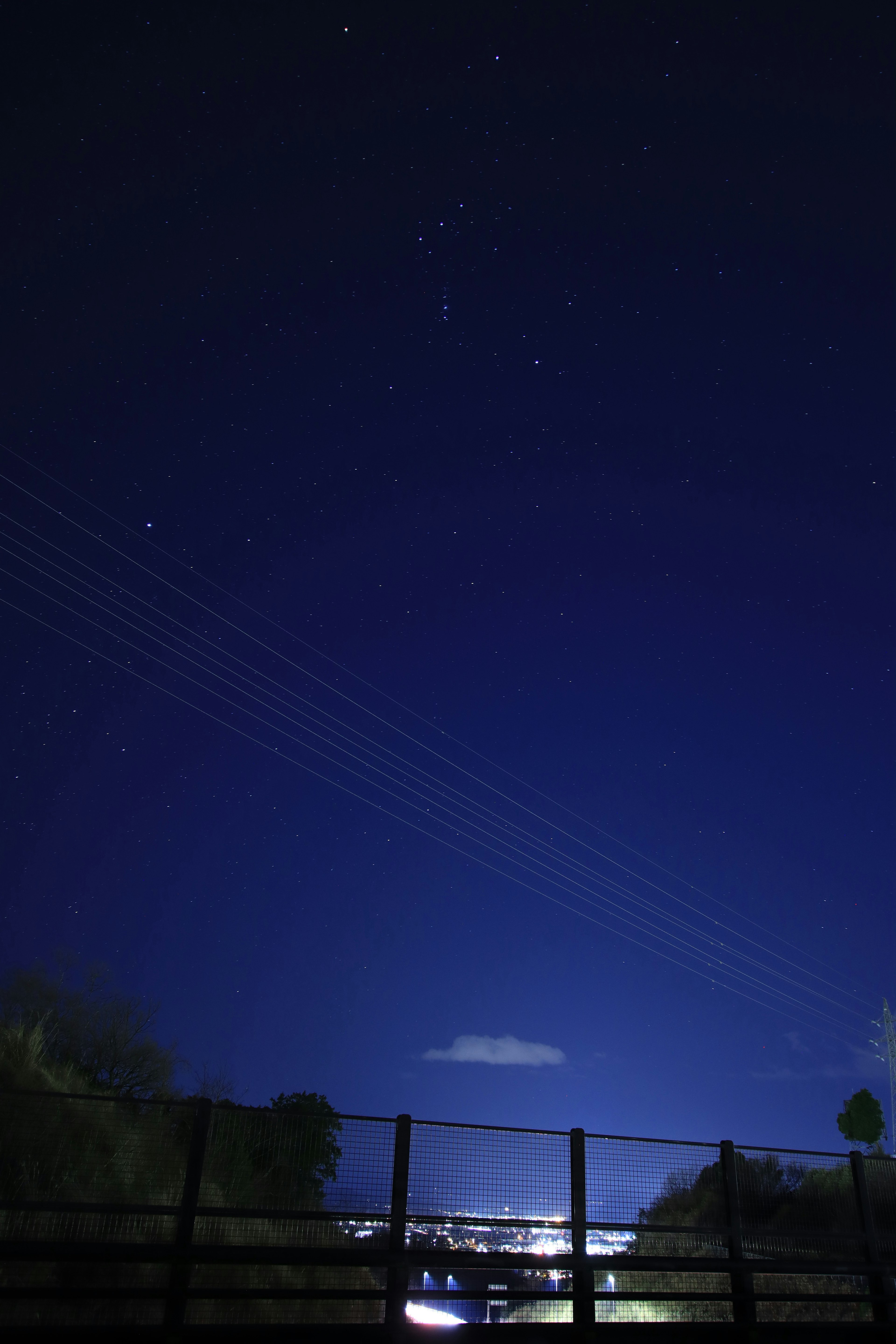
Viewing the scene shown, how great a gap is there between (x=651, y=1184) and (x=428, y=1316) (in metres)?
2.56

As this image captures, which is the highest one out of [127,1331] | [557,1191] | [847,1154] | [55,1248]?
[847,1154]

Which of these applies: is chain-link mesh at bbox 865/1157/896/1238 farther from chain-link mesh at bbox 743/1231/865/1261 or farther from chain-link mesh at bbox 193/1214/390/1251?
chain-link mesh at bbox 193/1214/390/1251

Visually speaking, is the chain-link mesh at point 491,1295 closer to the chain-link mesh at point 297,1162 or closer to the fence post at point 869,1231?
the chain-link mesh at point 297,1162

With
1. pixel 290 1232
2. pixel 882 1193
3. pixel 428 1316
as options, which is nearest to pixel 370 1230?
pixel 290 1232

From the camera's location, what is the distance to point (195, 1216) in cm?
729

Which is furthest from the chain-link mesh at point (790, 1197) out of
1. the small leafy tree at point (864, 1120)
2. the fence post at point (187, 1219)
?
the small leafy tree at point (864, 1120)

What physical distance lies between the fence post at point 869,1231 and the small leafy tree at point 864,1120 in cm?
6076

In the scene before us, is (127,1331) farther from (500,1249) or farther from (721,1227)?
(721,1227)

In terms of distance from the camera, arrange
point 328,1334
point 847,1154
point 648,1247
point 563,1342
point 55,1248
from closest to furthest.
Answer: point 55,1248, point 328,1334, point 563,1342, point 648,1247, point 847,1154

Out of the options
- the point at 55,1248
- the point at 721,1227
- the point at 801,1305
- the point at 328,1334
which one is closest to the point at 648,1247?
the point at 721,1227

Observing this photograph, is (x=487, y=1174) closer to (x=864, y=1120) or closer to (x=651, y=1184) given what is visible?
(x=651, y=1184)

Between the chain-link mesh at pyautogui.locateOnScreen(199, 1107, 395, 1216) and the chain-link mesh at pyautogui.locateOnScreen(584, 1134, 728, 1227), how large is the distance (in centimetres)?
225

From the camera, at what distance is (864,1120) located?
201 ft

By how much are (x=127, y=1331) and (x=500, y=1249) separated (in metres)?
3.26
